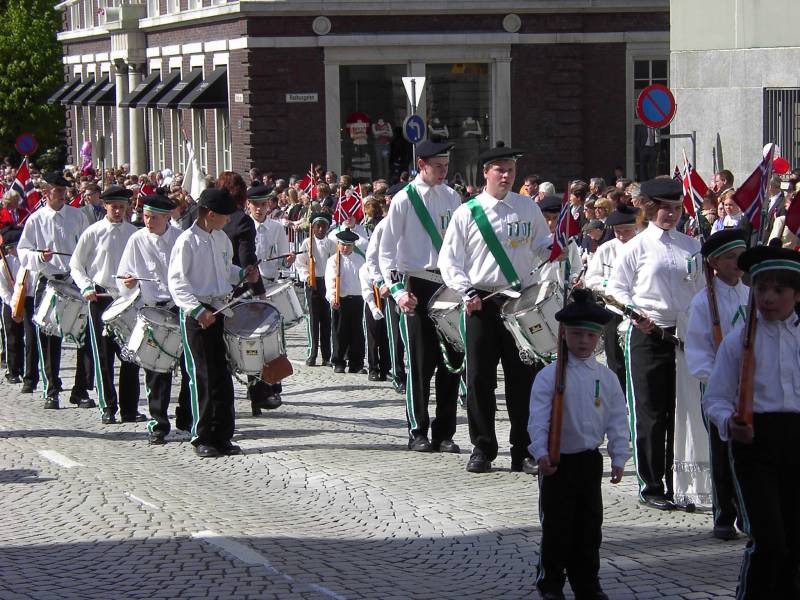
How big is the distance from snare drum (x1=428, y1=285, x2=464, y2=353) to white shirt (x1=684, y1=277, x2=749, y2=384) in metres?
2.82

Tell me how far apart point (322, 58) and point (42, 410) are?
74.4 feet

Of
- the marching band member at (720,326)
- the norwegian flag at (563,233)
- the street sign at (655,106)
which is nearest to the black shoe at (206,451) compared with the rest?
the norwegian flag at (563,233)

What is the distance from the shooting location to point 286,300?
14.7 m

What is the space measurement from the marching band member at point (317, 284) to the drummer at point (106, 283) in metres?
4.14

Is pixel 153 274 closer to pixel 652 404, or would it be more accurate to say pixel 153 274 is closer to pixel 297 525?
pixel 297 525

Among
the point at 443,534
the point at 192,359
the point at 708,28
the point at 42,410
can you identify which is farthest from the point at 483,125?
the point at 443,534

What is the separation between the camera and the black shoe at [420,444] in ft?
40.0

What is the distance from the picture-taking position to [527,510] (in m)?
10.0

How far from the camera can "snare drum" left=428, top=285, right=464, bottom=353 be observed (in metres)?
11.5

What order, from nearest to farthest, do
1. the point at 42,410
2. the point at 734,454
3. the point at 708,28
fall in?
the point at 734,454
the point at 42,410
the point at 708,28

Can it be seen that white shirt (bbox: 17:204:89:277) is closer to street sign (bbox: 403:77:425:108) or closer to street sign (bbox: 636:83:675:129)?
street sign (bbox: 403:77:425:108)

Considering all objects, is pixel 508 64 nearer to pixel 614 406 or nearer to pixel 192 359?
pixel 192 359

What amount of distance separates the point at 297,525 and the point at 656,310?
255cm

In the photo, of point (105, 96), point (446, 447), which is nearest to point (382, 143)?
point (105, 96)
